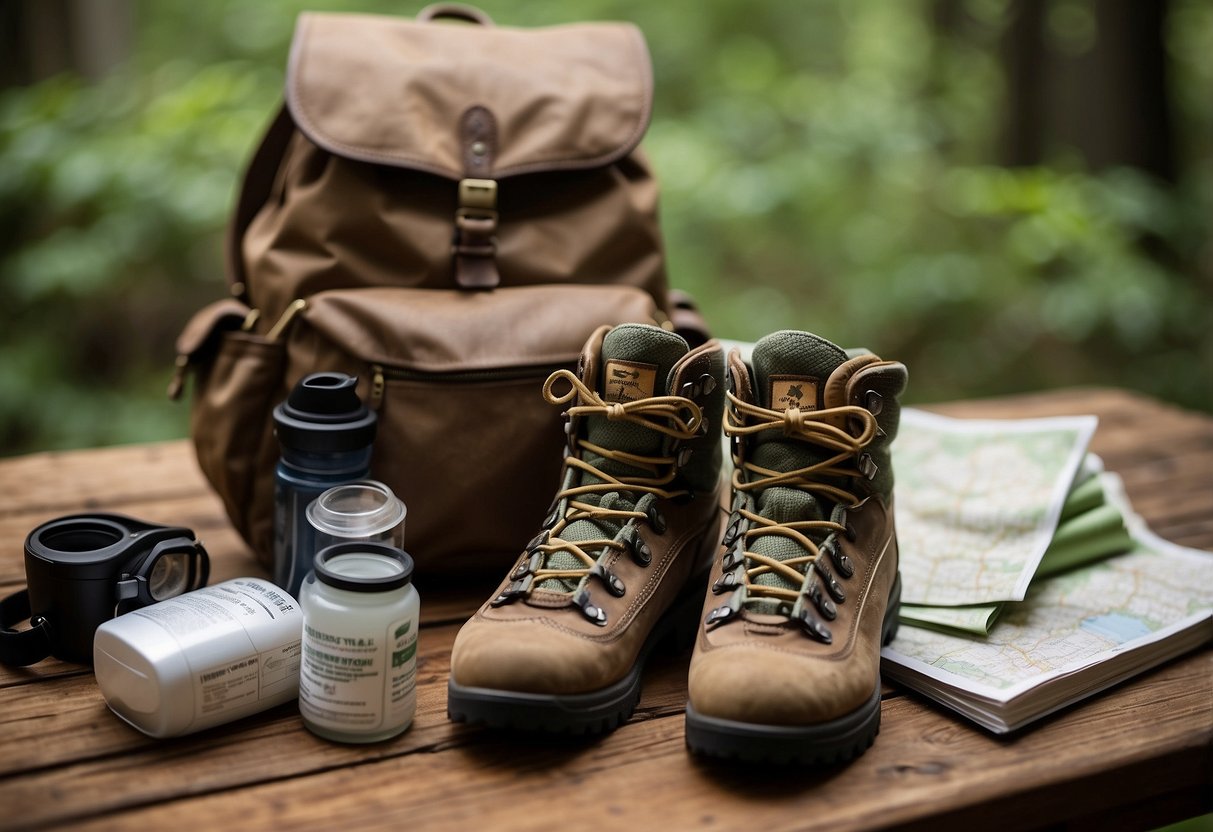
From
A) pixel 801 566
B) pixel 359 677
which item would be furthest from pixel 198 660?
pixel 801 566

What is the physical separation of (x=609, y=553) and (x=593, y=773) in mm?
211

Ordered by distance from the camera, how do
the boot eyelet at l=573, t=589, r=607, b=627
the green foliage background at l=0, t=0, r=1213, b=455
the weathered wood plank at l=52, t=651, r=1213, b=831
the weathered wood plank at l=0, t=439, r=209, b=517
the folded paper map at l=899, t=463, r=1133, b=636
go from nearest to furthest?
1. the weathered wood plank at l=52, t=651, r=1213, b=831
2. the boot eyelet at l=573, t=589, r=607, b=627
3. the folded paper map at l=899, t=463, r=1133, b=636
4. the weathered wood plank at l=0, t=439, r=209, b=517
5. the green foliage background at l=0, t=0, r=1213, b=455

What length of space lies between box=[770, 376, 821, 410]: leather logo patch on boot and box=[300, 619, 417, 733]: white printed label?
425 mm

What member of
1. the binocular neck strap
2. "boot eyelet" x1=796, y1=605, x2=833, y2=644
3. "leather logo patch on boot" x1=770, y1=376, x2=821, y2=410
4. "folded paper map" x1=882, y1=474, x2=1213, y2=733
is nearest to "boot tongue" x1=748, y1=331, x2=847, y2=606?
"leather logo patch on boot" x1=770, y1=376, x2=821, y2=410

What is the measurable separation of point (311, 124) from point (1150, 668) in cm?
115

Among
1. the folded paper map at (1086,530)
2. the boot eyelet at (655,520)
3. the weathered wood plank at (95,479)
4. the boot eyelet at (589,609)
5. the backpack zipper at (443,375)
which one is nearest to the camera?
the boot eyelet at (589,609)

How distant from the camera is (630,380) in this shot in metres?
1.08

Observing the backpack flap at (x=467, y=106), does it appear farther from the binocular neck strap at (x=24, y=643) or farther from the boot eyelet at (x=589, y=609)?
the binocular neck strap at (x=24, y=643)

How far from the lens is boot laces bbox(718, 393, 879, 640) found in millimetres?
979

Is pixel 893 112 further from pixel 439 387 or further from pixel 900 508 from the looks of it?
pixel 439 387

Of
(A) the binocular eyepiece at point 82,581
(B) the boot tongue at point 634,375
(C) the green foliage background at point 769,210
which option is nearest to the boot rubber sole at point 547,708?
(B) the boot tongue at point 634,375

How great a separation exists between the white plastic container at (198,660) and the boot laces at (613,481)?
241mm

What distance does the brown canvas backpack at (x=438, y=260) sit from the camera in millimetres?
1217

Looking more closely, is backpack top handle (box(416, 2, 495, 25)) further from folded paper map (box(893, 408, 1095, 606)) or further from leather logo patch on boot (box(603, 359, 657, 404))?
folded paper map (box(893, 408, 1095, 606))
